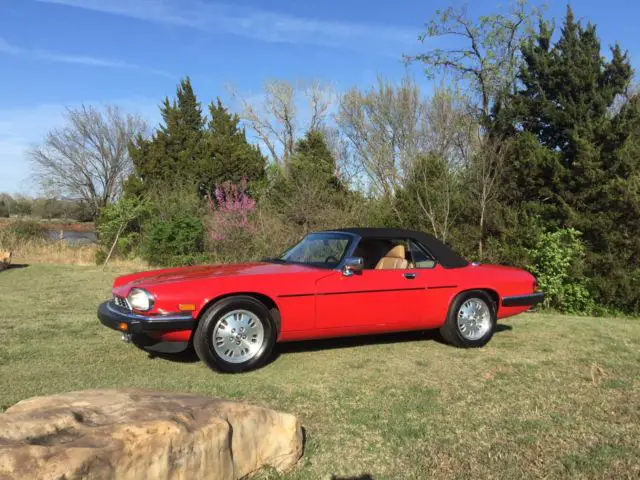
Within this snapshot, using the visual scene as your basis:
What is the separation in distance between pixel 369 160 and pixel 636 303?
15.9m

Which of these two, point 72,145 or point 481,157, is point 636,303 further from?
point 72,145

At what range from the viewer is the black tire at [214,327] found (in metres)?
4.78

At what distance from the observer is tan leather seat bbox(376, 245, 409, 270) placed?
6051mm

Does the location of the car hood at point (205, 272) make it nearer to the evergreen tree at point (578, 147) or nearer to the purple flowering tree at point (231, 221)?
the evergreen tree at point (578, 147)

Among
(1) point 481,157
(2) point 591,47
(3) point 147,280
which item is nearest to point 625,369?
(3) point 147,280

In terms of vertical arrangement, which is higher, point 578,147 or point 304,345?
point 578,147

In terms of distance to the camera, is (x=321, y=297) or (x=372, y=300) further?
(x=372, y=300)

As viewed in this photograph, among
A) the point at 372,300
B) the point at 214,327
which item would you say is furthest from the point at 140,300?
the point at 372,300

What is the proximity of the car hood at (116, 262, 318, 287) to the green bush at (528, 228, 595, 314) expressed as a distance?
22.9ft

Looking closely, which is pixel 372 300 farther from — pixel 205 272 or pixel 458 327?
pixel 205 272

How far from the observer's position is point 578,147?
1119 cm

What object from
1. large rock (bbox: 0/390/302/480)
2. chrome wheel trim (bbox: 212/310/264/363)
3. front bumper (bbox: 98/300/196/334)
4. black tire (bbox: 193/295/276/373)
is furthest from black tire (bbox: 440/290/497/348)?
large rock (bbox: 0/390/302/480)

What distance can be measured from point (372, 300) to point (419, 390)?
1242mm

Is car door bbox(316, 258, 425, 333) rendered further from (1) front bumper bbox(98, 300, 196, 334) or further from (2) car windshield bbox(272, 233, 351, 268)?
(1) front bumper bbox(98, 300, 196, 334)
